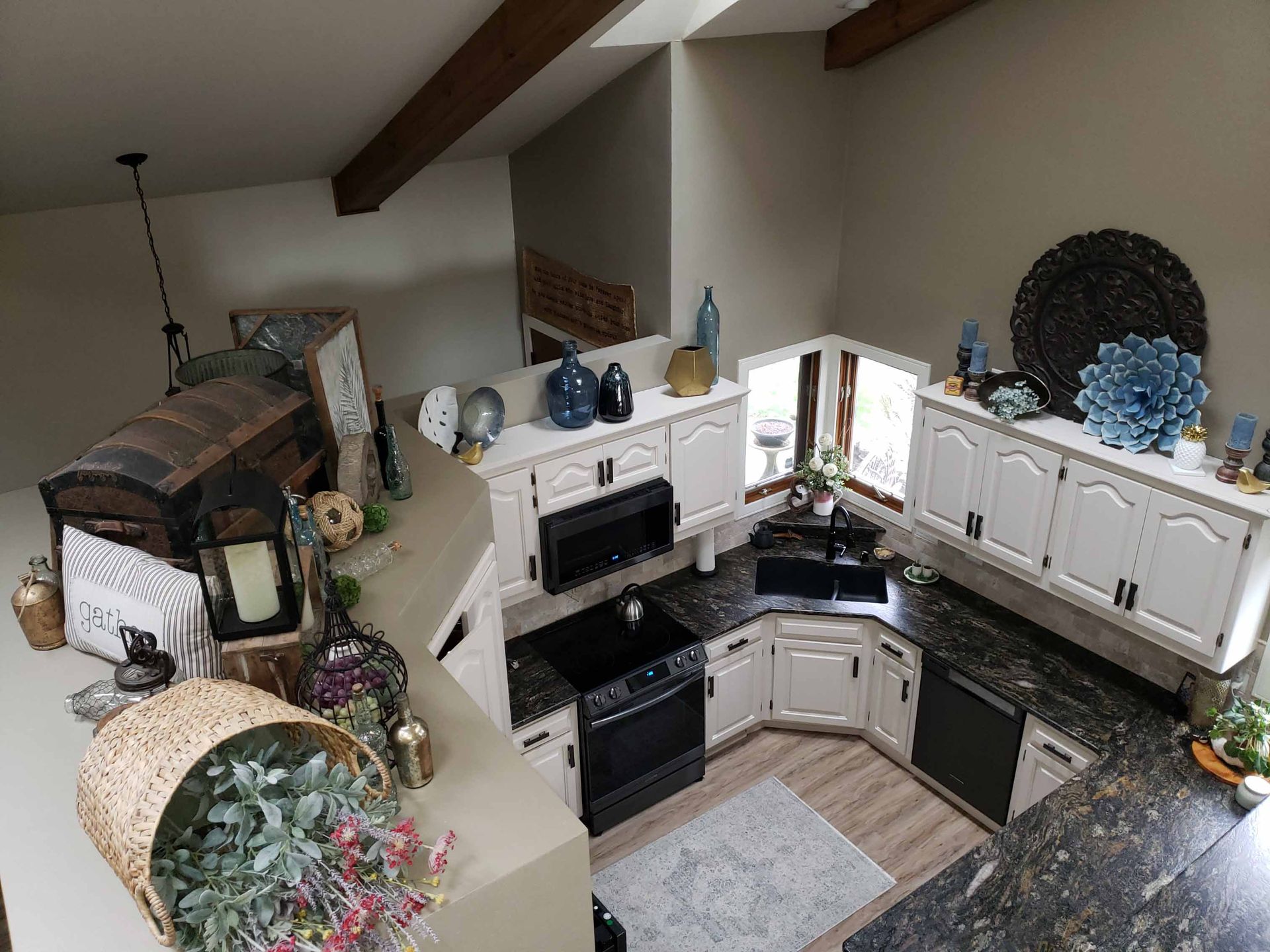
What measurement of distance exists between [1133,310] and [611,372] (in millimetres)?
2150

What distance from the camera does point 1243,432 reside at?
3.38 meters

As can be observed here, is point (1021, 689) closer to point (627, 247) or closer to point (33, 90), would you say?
point (627, 247)

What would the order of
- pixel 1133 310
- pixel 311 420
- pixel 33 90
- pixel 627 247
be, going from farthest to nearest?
pixel 627 247 < pixel 1133 310 < pixel 311 420 < pixel 33 90

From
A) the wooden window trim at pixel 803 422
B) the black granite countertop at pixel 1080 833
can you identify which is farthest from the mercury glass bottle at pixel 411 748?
the wooden window trim at pixel 803 422

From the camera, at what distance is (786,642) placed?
500 cm

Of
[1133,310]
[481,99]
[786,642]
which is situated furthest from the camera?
[786,642]

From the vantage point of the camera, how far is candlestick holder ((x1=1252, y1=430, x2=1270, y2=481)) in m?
3.32

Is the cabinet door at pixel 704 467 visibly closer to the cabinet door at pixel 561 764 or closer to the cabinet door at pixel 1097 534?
the cabinet door at pixel 561 764

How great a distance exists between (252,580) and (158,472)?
486 millimetres

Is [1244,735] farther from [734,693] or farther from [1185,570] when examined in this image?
[734,693]

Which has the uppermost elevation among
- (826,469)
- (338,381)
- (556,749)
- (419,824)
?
(338,381)

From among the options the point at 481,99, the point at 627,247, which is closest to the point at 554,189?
the point at 627,247

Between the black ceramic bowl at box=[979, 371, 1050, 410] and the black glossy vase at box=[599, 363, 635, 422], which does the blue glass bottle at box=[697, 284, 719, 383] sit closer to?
the black glossy vase at box=[599, 363, 635, 422]

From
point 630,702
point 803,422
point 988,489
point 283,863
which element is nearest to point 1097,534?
point 988,489
